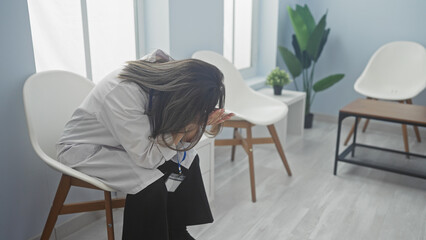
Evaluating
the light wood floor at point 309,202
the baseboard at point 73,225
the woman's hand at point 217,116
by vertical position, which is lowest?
the light wood floor at point 309,202

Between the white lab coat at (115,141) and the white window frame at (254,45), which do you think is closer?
the white lab coat at (115,141)

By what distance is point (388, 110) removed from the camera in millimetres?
2473

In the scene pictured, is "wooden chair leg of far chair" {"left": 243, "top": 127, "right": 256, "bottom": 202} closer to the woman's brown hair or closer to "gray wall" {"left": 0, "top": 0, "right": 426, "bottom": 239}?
"gray wall" {"left": 0, "top": 0, "right": 426, "bottom": 239}

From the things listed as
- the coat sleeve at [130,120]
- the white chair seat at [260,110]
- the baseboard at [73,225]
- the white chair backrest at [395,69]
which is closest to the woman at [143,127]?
the coat sleeve at [130,120]

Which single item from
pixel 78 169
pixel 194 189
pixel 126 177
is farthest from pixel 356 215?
pixel 78 169

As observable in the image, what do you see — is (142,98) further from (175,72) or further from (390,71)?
(390,71)

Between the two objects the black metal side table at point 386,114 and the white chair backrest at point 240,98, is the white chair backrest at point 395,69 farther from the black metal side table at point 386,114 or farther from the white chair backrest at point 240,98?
the white chair backrest at point 240,98

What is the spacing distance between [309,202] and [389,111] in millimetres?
769

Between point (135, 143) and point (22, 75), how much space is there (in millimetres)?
621

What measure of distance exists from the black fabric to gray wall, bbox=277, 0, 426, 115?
7.85ft

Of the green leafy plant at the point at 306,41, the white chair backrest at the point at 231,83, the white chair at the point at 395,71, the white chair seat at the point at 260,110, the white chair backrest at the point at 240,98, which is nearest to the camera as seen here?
the white chair seat at the point at 260,110

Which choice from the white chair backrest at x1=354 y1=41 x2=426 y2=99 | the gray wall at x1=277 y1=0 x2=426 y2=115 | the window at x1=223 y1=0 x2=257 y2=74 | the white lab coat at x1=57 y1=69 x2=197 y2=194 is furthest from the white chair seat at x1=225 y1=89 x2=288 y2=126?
the gray wall at x1=277 y1=0 x2=426 y2=115

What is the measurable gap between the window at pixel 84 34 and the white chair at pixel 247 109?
A: 0.45m

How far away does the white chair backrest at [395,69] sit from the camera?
10.4 ft
